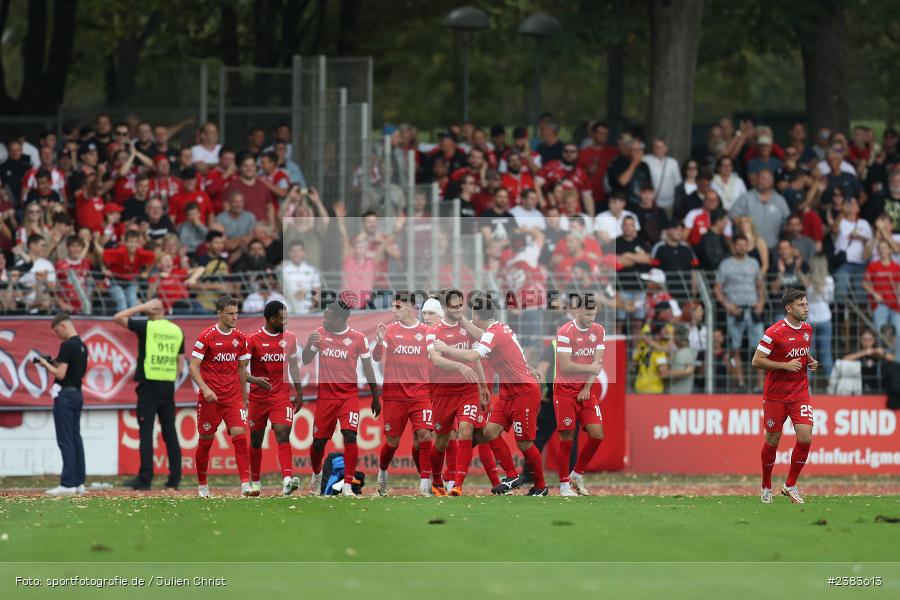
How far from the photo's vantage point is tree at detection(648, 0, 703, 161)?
2888cm

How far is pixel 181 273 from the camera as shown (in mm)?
22391

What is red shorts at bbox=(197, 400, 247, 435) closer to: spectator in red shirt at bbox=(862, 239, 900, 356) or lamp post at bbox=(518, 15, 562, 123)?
spectator in red shirt at bbox=(862, 239, 900, 356)

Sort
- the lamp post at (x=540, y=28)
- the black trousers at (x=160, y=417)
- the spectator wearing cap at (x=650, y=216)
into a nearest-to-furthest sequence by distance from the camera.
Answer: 1. the black trousers at (x=160, y=417)
2. the spectator wearing cap at (x=650, y=216)
3. the lamp post at (x=540, y=28)

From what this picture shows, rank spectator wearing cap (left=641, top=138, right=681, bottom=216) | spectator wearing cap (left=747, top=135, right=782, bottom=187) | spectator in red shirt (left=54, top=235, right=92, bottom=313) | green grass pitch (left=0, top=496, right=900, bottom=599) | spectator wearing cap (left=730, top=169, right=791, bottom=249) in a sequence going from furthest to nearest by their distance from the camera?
spectator wearing cap (left=747, top=135, right=782, bottom=187) → spectator wearing cap (left=641, top=138, right=681, bottom=216) → spectator wearing cap (left=730, top=169, right=791, bottom=249) → spectator in red shirt (left=54, top=235, right=92, bottom=313) → green grass pitch (left=0, top=496, right=900, bottom=599)

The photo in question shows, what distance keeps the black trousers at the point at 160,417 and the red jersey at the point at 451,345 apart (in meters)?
3.91

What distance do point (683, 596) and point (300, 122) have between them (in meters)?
18.9

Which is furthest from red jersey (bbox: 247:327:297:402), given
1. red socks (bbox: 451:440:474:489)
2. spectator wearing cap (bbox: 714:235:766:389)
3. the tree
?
the tree

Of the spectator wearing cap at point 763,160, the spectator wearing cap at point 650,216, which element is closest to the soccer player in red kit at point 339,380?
the spectator wearing cap at point 650,216

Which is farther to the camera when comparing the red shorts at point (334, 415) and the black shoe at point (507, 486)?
the black shoe at point (507, 486)

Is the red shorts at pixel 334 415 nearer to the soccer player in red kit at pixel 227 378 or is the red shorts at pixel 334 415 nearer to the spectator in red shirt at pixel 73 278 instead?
the soccer player in red kit at pixel 227 378

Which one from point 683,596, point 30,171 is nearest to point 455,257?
point 30,171

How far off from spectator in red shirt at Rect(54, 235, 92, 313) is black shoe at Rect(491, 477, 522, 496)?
21.3 feet

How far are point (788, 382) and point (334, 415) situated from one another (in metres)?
5.03

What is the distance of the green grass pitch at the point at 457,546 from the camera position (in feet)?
35.5
